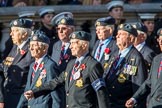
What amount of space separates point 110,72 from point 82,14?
149 inches

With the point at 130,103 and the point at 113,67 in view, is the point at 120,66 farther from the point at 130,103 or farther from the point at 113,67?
the point at 130,103

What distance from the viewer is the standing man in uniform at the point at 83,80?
14.2 meters

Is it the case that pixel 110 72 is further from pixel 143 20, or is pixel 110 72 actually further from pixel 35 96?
pixel 143 20

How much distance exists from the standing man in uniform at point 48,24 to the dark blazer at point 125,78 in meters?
2.55

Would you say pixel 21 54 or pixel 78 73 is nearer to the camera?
pixel 78 73

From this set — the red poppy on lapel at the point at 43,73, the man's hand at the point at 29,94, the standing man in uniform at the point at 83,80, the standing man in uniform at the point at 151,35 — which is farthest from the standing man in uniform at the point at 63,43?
the standing man in uniform at the point at 83,80

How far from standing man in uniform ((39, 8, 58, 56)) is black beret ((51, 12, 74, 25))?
211mm

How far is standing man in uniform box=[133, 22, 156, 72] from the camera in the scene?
52.5 feet

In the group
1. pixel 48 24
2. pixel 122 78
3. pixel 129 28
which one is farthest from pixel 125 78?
pixel 48 24

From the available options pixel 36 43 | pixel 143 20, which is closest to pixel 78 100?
pixel 36 43

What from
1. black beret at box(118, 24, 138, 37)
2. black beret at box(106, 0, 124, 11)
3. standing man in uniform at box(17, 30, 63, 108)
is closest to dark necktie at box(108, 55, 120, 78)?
black beret at box(118, 24, 138, 37)

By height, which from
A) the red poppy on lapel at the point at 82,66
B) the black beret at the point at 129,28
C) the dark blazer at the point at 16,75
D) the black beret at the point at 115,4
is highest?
the black beret at the point at 129,28

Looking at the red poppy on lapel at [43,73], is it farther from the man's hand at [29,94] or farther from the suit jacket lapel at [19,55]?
the suit jacket lapel at [19,55]

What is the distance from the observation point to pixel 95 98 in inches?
567
